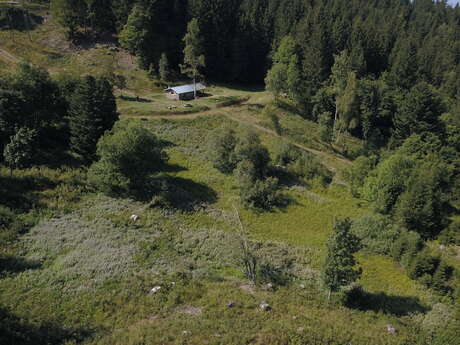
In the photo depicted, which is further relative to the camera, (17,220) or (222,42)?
(222,42)

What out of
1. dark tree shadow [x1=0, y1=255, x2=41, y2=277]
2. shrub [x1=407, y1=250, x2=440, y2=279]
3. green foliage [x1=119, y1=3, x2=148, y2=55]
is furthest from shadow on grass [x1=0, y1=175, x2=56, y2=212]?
green foliage [x1=119, y1=3, x2=148, y2=55]

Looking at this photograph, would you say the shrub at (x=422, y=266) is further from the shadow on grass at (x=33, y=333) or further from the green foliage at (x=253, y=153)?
the shadow on grass at (x=33, y=333)

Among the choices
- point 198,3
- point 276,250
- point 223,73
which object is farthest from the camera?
point 223,73

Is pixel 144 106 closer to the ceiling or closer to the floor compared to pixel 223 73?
closer to the floor

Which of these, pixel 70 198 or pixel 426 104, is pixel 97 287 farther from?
pixel 426 104

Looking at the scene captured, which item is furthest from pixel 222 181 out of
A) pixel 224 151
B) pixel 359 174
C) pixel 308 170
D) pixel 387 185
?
pixel 387 185

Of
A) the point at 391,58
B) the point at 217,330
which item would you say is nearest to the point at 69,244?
the point at 217,330

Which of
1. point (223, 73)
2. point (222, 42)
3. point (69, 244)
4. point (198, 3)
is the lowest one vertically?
point (69, 244)
